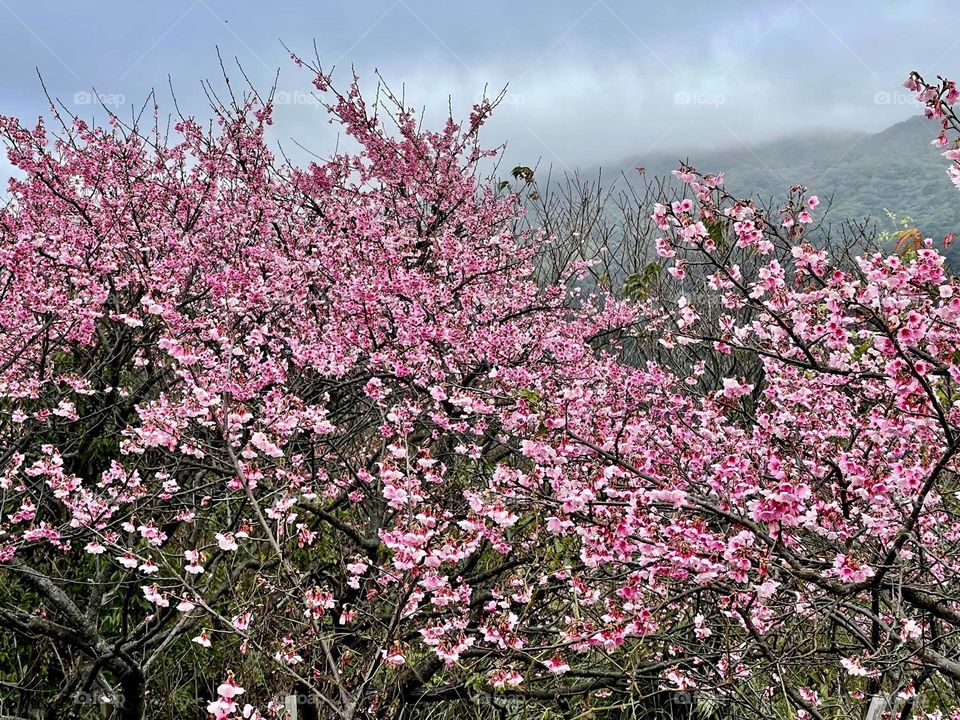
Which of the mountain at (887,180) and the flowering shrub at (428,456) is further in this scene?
the mountain at (887,180)

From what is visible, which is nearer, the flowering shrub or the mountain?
the flowering shrub

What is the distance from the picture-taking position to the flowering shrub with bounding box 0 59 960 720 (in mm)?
3244

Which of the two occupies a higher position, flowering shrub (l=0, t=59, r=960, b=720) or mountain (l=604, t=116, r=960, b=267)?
mountain (l=604, t=116, r=960, b=267)

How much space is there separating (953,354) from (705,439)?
131 inches

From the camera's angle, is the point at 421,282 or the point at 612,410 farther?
the point at 421,282

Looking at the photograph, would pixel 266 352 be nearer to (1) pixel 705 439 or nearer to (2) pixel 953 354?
(1) pixel 705 439

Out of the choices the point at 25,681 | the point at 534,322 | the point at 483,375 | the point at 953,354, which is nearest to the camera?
the point at 953,354

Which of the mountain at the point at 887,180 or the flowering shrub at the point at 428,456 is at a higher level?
the mountain at the point at 887,180

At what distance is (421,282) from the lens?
7.07m

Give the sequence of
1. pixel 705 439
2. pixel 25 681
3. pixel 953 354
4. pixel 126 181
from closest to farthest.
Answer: pixel 953 354
pixel 705 439
pixel 25 681
pixel 126 181

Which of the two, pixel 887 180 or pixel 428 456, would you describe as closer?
pixel 428 456

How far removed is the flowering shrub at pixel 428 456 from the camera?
128 inches

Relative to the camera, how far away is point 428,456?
12.7ft

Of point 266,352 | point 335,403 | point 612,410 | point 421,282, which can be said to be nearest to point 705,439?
point 612,410
